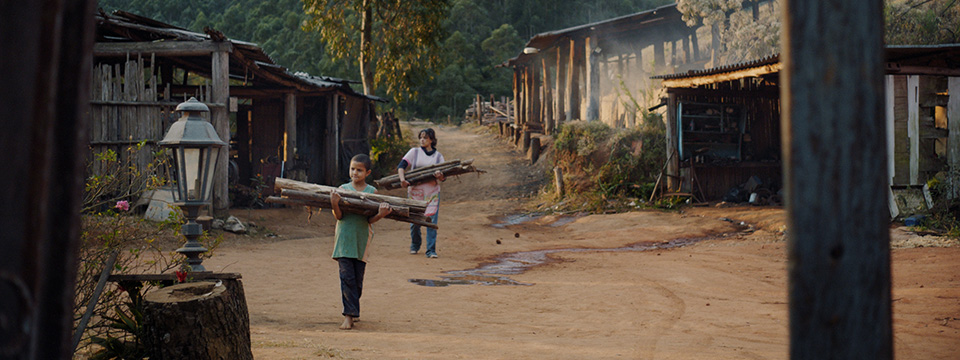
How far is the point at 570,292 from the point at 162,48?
7900 mm

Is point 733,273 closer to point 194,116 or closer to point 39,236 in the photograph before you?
point 194,116

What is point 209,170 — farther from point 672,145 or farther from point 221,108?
point 672,145

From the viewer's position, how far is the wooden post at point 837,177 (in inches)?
64.9

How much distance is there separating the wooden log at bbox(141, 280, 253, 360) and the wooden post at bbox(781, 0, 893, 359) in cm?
317

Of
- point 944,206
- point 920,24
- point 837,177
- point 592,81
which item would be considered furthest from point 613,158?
point 837,177

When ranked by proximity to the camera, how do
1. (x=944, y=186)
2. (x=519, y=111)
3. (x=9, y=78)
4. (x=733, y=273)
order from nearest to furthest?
(x=9, y=78) < (x=733, y=273) < (x=944, y=186) < (x=519, y=111)

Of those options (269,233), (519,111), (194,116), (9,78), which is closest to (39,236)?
(9,78)

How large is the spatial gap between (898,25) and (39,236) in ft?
67.8

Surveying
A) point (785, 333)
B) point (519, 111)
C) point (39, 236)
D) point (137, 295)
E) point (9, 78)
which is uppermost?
point (519, 111)

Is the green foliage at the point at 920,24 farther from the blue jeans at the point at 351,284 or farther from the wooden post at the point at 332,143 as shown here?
the blue jeans at the point at 351,284

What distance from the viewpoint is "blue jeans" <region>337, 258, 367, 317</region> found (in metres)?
5.57

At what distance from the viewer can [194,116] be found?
5410mm

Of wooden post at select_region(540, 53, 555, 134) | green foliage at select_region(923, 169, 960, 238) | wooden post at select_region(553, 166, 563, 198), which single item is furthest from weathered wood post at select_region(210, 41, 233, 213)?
wooden post at select_region(540, 53, 555, 134)

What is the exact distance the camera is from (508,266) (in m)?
9.58
